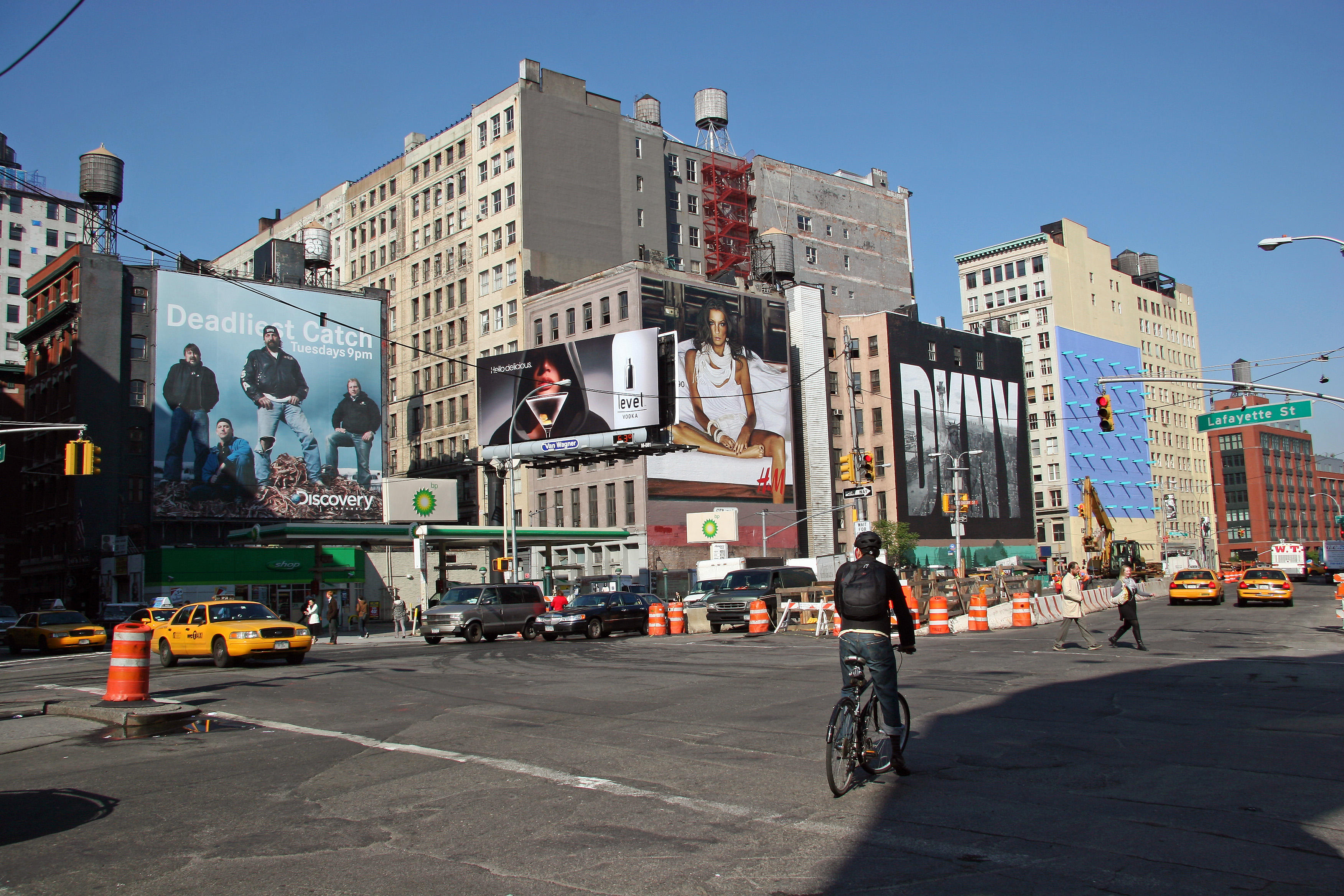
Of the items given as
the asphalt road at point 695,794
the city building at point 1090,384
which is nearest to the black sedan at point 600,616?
the asphalt road at point 695,794

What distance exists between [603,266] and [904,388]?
30.5 m

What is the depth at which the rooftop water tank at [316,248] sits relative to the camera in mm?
A: 83125

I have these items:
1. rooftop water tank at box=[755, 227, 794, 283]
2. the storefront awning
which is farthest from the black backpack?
rooftop water tank at box=[755, 227, 794, 283]

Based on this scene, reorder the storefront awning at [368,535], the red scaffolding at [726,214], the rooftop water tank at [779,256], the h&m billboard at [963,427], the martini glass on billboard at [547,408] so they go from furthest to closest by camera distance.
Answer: the red scaffolding at [726,214] → the h&m billboard at [963,427] → the rooftop water tank at [779,256] → the martini glass on billboard at [547,408] → the storefront awning at [368,535]

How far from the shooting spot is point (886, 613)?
8.34m

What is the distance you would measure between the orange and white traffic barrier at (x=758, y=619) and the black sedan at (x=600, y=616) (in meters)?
4.13

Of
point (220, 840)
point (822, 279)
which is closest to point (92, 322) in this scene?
point (822, 279)

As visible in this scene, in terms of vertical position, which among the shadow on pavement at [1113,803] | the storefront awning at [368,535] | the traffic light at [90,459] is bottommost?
the shadow on pavement at [1113,803]

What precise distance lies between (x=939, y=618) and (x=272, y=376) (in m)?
55.1

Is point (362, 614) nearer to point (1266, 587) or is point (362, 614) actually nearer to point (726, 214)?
point (1266, 587)

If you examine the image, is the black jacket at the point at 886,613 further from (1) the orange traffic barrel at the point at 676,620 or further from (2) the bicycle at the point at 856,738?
(1) the orange traffic barrel at the point at 676,620

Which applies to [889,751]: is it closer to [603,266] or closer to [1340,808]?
[1340,808]

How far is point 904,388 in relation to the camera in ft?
327

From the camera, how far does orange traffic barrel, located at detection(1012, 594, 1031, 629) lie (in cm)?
3238
